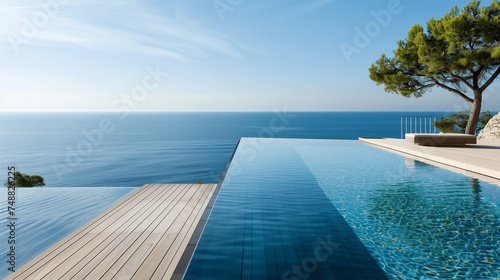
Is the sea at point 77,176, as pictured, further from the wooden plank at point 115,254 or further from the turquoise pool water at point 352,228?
the turquoise pool water at point 352,228

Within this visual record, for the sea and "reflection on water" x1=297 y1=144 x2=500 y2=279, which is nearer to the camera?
"reflection on water" x1=297 y1=144 x2=500 y2=279

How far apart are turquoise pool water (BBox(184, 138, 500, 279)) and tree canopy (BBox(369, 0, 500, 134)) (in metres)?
7.16

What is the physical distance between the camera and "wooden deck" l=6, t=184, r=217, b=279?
2377 millimetres

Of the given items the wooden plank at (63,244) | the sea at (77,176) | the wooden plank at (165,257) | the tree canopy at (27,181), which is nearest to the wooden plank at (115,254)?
the wooden plank at (165,257)

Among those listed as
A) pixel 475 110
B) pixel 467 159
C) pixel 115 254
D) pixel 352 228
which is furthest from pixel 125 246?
pixel 475 110

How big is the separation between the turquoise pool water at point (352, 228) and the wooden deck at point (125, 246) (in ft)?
1.55

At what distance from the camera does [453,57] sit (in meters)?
10.1

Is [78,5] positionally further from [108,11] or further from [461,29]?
[461,29]

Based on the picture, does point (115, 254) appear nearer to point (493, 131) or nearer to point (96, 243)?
point (96, 243)

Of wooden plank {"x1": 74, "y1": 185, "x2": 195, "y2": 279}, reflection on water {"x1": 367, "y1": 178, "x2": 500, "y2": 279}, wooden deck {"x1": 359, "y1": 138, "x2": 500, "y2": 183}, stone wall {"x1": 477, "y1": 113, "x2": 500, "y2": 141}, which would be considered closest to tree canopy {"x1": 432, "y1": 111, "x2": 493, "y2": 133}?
stone wall {"x1": 477, "y1": 113, "x2": 500, "y2": 141}

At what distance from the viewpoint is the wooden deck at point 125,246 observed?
7.80ft

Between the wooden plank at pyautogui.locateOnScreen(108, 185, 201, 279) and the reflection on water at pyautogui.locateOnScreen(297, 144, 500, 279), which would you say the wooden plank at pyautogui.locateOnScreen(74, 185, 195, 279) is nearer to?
the wooden plank at pyautogui.locateOnScreen(108, 185, 201, 279)

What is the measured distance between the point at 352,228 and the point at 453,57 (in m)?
10.1

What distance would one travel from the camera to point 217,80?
33031 mm
